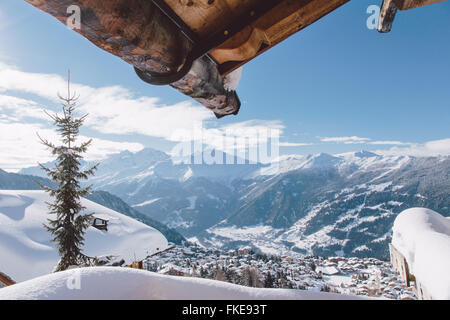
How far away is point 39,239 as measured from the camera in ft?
33.9

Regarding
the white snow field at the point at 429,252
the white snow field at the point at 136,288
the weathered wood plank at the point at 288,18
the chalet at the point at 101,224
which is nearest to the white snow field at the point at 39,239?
the chalet at the point at 101,224

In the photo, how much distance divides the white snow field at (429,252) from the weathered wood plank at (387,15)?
2.12 meters

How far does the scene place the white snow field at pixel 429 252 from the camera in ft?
6.86

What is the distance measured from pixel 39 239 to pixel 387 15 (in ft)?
44.4

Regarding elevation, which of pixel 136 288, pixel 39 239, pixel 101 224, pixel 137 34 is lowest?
pixel 136 288

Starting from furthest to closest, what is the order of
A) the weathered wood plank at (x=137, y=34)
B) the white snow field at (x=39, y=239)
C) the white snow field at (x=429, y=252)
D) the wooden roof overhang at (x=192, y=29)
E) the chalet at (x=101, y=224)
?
the chalet at (x=101, y=224)
the white snow field at (x=39, y=239)
the white snow field at (x=429, y=252)
the wooden roof overhang at (x=192, y=29)
the weathered wood plank at (x=137, y=34)

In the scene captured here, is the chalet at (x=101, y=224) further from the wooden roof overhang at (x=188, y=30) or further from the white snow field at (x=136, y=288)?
the wooden roof overhang at (x=188, y=30)

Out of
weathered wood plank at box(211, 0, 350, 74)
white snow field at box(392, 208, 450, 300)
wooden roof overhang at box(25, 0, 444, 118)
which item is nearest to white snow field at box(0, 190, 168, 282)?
wooden roof overhang at box(25, 0, 444, 118)

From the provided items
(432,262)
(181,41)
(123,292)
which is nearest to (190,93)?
(181,41)

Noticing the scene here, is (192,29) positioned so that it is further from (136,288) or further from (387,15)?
(136,288)

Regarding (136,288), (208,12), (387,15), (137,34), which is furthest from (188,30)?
(136,288)

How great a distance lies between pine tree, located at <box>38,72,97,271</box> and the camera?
9562 mm
